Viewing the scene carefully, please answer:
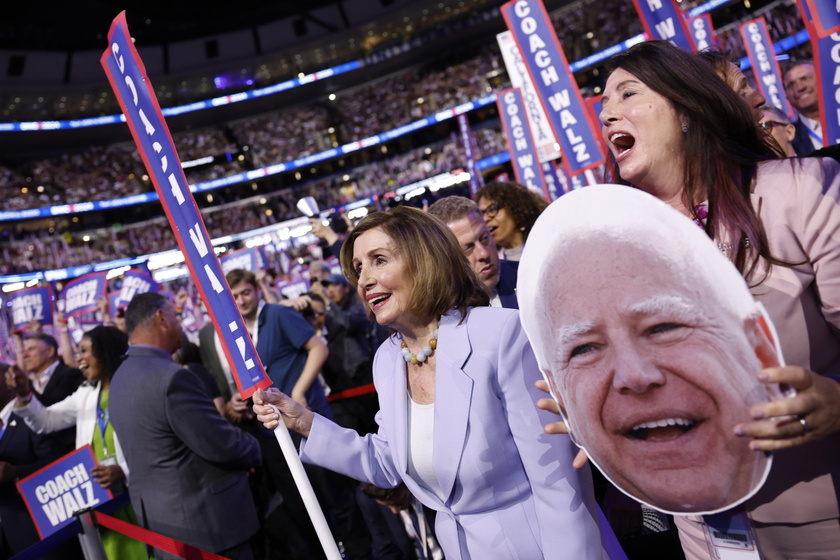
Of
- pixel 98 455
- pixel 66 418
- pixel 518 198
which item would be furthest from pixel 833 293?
pixel 66 418

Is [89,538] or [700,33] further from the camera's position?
[700,33]

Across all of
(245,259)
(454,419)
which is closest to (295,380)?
(454,419)

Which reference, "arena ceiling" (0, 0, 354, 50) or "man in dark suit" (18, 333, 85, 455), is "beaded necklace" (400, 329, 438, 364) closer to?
"man in dark suit" (18, 333, 85, 455)

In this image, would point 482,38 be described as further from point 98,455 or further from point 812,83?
point 98,455

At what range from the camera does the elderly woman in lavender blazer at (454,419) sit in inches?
55.6

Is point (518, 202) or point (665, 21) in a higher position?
point (665, 21)

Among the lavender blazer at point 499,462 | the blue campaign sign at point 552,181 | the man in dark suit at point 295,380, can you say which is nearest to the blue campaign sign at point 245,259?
the man in dark suit at point 295,380

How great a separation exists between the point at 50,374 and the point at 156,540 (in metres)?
2.79

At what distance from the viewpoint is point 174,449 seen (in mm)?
2883

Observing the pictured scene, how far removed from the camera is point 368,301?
5.76ft

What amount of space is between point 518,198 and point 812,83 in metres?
2.27

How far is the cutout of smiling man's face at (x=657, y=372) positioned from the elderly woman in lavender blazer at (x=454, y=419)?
488 mm

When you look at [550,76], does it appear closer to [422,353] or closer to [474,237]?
[474,237]

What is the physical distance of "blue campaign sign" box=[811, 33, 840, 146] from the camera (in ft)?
10.5
